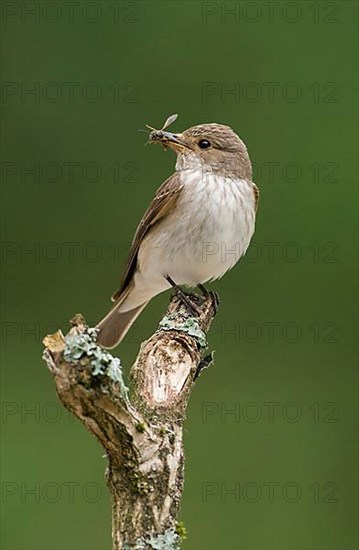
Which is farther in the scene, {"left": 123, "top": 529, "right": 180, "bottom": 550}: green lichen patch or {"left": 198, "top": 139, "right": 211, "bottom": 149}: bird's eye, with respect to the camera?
{"left": 198, "top": 139, "right": 211, "bottom": 149}: bird's eye

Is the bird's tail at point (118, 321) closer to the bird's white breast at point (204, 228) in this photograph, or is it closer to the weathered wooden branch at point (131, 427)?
the bird's white breast at point (204, 228)

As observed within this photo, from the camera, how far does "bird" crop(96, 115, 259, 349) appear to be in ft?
14.0

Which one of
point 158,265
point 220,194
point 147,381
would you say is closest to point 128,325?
point 158,265

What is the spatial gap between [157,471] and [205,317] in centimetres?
162

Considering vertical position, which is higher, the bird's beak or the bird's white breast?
the bird's beak

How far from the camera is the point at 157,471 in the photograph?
242 centimetres

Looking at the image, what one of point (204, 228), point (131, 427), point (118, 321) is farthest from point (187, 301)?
point (131, 427)

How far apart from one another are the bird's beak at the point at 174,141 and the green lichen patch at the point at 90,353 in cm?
229

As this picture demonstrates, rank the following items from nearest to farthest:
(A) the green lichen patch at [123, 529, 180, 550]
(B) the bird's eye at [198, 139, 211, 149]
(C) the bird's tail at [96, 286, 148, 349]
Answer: (A) the green lichen patch at [123, 529, 180, 550] → (B) the bird's eye at [198, 139, 211, 149] → (C) the bird's tail at [96, 286, 148, 349]

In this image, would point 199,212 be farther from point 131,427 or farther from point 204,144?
point 131,427

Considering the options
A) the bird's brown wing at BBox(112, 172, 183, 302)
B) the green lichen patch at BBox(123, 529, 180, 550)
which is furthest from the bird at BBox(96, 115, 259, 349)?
the green lichen patch at BBox(123, 529, 180, 550)

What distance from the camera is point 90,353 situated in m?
2.15

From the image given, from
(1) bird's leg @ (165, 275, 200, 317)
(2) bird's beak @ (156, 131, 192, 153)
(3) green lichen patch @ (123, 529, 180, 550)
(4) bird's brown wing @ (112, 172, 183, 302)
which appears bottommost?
(3) green lichen patch @ (123, 529, 180, 550)

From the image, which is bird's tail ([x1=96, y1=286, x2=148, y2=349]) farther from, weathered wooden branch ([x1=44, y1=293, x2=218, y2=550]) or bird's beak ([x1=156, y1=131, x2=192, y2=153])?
weathered wooden branch ([x1=44, y1=293, x2=218, y2=550])
